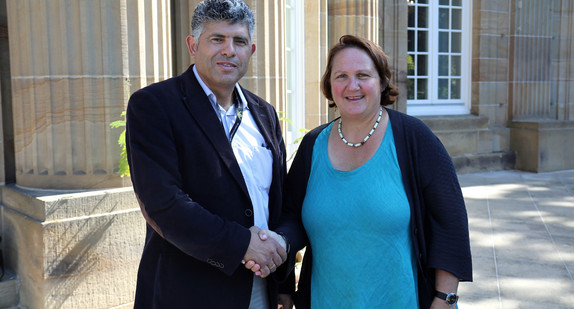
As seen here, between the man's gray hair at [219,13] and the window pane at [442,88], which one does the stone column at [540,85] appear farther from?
the man's gray hair at [219,13]

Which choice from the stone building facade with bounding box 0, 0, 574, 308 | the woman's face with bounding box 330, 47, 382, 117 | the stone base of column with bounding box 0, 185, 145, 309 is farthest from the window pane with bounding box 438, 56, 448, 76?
the woman's face with bounding box 330, 47, 382, 117

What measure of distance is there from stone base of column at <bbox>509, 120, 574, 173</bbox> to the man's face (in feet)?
31.5

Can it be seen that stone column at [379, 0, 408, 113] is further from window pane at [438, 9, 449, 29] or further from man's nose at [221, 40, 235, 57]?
man's nose at [221, 40, 235, 57]

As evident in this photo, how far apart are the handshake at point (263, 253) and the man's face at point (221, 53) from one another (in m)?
0.56

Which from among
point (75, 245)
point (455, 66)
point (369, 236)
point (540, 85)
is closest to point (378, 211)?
point (369, 236)

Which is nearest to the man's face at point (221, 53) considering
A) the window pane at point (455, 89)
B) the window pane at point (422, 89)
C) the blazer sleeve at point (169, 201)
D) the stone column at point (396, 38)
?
the blazer sleeve at point (169, 201)

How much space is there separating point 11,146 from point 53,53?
37.0 inches

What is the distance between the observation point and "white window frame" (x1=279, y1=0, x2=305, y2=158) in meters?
6.19

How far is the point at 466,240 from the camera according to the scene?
208cm

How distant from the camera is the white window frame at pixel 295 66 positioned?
619 centimetres

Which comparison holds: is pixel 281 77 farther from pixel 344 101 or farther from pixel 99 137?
pixel 344 101

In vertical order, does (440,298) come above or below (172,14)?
below

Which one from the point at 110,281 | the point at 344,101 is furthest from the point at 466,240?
the point at 110,281

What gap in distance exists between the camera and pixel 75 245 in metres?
3.52
